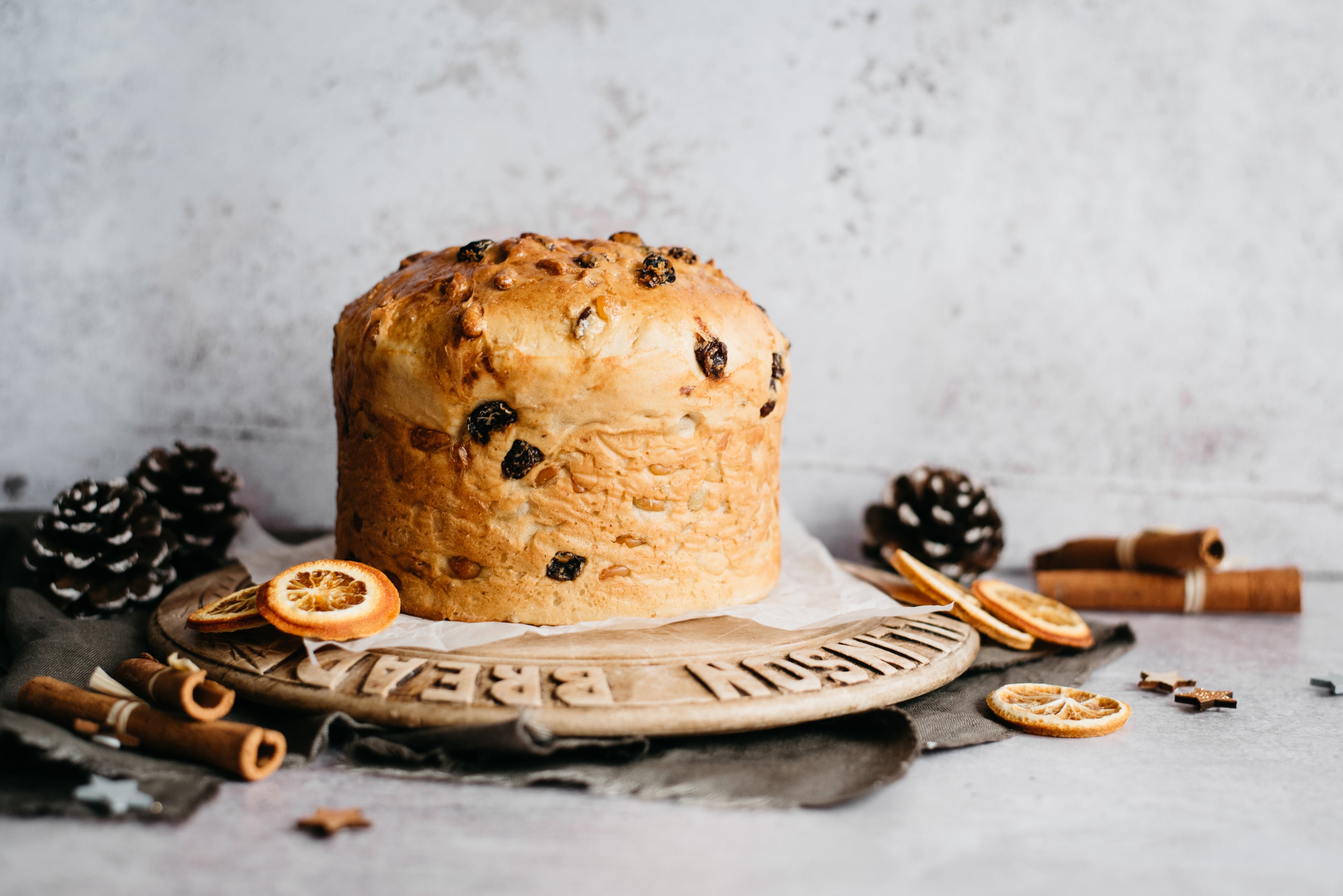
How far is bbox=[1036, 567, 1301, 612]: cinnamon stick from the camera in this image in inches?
96.9

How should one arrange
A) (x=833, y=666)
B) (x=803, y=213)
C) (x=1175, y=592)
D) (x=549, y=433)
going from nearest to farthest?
(x=833, y=666) < (x=549, y=433) < (x=1175, y=592) < (x=803, y=213)

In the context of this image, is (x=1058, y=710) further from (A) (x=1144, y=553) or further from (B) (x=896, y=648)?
(A) (x=1144, y=553)

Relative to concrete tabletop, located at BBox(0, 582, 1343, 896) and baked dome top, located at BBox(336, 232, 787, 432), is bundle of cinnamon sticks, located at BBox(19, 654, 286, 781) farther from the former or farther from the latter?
baked dome top, located at BBox(336, 232, 787, 432)

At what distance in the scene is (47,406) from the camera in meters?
2.59

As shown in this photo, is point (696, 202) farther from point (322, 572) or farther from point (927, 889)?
point (927, 889)

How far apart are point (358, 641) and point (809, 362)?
1.69m

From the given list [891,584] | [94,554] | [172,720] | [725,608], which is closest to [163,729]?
[172,720]

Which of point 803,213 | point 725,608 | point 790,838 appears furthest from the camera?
point 803,213

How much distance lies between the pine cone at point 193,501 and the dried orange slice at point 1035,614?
6.01 feet

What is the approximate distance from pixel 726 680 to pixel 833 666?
8.0 inches

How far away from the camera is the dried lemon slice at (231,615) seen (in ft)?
5.16

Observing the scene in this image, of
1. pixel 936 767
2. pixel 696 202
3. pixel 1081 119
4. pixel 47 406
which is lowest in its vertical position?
pixel 936 767

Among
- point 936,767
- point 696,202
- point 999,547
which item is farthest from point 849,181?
point 936,767

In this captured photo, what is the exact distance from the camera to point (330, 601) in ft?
5.12
